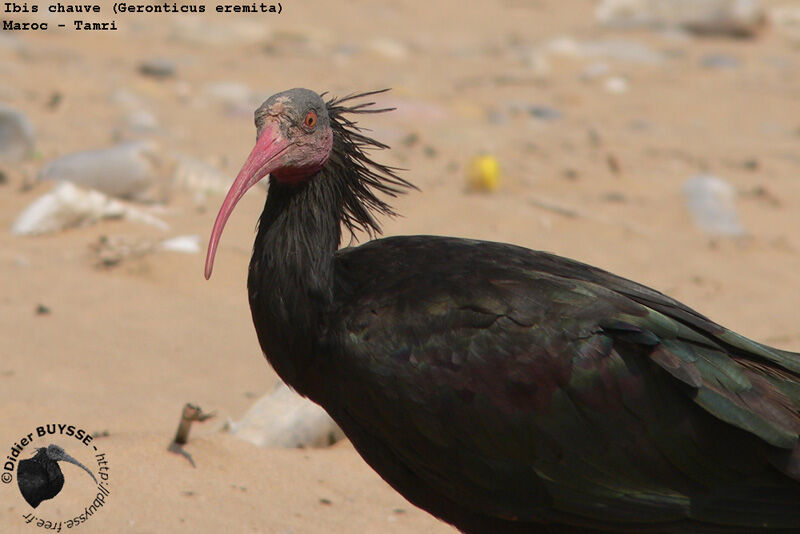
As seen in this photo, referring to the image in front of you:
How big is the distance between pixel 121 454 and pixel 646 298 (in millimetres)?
2005

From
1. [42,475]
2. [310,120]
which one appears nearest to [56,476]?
[42,475]

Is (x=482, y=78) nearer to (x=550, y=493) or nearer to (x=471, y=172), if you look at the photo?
(x=471, y=172)

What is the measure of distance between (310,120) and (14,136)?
14.5 ft

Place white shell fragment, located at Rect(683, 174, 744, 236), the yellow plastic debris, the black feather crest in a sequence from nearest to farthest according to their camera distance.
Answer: the black feather crest → white shell fragment, located at Rect(683, 174, 744, 236) → the yellow plastic debris

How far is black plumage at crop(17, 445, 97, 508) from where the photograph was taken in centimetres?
400

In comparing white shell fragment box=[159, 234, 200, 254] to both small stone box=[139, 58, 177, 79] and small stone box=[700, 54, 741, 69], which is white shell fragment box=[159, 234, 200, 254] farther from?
small stone box=[700, 54, 741, 69]

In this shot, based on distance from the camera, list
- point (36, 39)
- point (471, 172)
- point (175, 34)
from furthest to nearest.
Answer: point (175, 34) < point (36, 39) < point (471, 172)

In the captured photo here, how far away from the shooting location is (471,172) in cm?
816

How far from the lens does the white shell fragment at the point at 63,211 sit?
651cm

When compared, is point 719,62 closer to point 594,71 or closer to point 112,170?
point 594,71

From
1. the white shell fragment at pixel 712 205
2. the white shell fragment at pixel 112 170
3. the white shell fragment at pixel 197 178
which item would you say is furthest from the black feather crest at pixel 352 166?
the white shell fragment at pixel 712 205

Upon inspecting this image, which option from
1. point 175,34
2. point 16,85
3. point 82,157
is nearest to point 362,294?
point 82,157

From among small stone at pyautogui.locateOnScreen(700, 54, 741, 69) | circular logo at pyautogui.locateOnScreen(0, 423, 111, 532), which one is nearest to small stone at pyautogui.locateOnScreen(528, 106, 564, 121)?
small stone at pyautogui.locateOnScreen(700, 54, 741, 69)

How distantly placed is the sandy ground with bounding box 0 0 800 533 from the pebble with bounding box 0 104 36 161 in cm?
19
